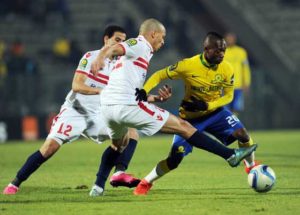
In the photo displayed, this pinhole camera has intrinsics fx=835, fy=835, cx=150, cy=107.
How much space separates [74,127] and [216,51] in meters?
1.85

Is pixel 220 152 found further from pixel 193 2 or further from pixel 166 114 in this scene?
pixel 193 2

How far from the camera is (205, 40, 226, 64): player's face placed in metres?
9.32

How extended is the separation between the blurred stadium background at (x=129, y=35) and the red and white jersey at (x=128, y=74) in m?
13.7

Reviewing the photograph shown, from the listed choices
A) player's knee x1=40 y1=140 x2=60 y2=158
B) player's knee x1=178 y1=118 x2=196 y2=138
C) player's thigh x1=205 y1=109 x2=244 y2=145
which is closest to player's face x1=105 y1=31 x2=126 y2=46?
player's knee x1=40 y1=140 x2=60 y2=158

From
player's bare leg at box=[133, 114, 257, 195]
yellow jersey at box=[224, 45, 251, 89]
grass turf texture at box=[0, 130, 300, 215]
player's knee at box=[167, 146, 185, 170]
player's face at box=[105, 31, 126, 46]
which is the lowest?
grass turf texture at box=[0, 130, 300, 215]

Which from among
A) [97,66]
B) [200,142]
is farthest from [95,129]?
[97,66]

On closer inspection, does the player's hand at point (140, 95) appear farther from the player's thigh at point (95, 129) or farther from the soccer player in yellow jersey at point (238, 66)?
the soccer player in yellow jersey at point (238, 66)

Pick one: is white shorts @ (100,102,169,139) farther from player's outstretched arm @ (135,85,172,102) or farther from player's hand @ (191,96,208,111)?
player's hand @ (191,96,208,111)

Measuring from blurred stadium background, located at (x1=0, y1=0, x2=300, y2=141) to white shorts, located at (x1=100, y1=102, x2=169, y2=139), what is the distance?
45.0 feet

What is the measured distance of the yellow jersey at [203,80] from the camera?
374 inches

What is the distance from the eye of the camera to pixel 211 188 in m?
9.87

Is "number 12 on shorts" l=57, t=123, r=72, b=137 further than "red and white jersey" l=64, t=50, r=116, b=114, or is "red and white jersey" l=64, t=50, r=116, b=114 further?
"red and white jersey" l=64, t=50, r=116, b=114

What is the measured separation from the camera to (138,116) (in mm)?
8508

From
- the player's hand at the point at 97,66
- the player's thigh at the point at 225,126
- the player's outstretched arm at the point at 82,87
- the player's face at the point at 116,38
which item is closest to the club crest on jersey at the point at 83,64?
the player's outstretched arm at the point at 82,87
